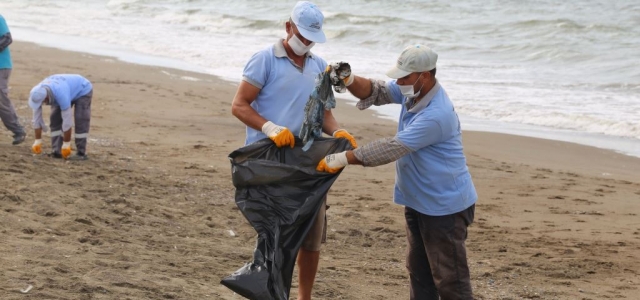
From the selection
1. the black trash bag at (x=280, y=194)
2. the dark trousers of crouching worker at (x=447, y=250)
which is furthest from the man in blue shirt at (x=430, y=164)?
the black trash bag at (x=280, y=194)

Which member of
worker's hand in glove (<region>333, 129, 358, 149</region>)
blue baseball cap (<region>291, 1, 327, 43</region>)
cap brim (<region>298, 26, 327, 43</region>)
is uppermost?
blue baseball cap (<region>291, 1, 327, 43</region>)

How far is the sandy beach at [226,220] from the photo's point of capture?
5176 millimetres

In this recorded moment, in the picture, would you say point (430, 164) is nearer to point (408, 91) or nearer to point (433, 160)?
point (433, 160)

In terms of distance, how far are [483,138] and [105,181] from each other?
5243 millimetres

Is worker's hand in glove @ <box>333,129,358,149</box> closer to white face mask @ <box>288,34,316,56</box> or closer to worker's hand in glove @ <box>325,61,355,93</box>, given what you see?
worker's hand in glove @ <box>325,61,355,93</box>

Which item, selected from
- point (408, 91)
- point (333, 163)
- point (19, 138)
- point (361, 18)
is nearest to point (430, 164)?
point (408, 91)

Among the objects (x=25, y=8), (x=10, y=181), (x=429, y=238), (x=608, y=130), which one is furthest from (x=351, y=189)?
(x=25, y=8)

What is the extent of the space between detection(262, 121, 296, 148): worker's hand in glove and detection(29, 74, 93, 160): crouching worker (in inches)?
170

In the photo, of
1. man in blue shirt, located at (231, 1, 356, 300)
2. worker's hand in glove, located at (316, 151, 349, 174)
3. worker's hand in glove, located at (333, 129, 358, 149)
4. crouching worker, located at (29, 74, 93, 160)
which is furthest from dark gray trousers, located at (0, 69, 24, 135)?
worker's hand in glove, located at (316, 151, 349, 174)

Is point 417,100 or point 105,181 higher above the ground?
point 417,100

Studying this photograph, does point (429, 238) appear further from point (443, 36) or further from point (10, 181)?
point (443, 36)

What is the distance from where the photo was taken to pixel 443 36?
2289cm

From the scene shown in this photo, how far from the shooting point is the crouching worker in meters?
8.20

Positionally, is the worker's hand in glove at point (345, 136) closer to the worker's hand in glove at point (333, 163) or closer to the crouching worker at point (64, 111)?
the worker's hand in glove at point (333, 163)
